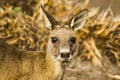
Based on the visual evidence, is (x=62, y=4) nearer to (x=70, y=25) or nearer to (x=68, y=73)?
(x=68, y=73)

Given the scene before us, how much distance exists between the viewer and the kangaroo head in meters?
7.23

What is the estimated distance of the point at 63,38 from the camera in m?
7.51

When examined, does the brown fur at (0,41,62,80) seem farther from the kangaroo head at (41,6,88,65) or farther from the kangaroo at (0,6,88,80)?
the kangaroo head at (41,6,88,65)

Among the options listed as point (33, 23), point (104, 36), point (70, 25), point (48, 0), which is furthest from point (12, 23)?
point (70, 25)

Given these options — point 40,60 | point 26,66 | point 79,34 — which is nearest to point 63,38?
point 40,60

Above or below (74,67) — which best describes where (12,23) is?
above

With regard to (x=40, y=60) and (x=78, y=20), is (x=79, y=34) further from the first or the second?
(x=40, y=60)

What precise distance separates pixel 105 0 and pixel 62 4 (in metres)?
1.50

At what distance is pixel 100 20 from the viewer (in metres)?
10.9

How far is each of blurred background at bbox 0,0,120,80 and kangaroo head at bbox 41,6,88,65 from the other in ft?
5.84

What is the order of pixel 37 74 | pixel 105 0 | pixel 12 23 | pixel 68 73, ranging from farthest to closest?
pixel 105 0, pixel 12 23, pixel 68 73, pixel 37 74

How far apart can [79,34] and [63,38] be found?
2947 mm

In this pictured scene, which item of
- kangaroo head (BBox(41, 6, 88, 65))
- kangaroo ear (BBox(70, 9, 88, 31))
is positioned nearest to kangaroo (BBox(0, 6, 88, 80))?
kangaroo head (BBox(41, 6, 88, 65))

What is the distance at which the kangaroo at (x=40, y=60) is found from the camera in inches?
289
